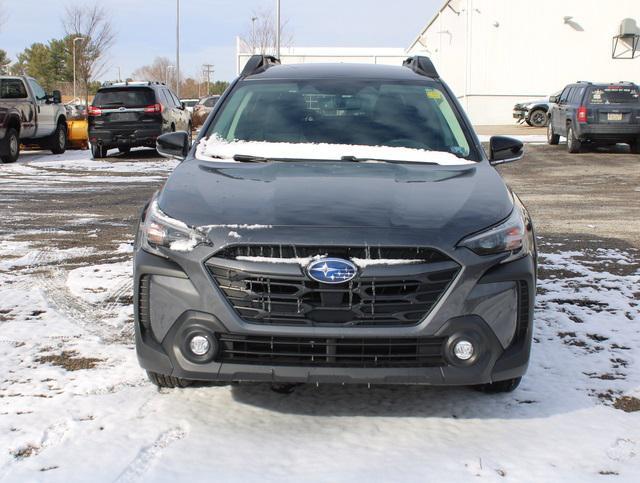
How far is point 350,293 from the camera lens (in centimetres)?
320

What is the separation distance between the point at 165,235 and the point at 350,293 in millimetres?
822

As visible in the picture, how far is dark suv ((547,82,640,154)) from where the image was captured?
774 inches

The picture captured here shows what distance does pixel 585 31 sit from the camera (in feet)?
124

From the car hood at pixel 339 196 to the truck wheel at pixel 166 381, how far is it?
31.8 inches

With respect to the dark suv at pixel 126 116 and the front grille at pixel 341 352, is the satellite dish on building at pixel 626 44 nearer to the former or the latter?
the dark suv at pixel 126 116

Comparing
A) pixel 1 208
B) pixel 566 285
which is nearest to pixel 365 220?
pixel 566 285

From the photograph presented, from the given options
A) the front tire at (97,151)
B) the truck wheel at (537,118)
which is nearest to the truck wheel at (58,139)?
the front tire at (97,151)

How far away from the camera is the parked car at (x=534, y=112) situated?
34688mm

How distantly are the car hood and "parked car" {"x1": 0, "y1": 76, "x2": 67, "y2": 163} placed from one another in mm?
14651

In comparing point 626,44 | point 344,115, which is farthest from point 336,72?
point 626,44

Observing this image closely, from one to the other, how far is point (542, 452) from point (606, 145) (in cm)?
2153

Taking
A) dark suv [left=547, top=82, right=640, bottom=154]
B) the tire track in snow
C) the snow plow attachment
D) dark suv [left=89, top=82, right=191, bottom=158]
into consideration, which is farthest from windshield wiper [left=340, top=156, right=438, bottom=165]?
the snow plow attachment

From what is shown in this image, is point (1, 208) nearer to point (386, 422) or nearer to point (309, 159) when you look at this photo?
point (309, 159)

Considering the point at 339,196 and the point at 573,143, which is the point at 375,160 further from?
the point at 573,143
